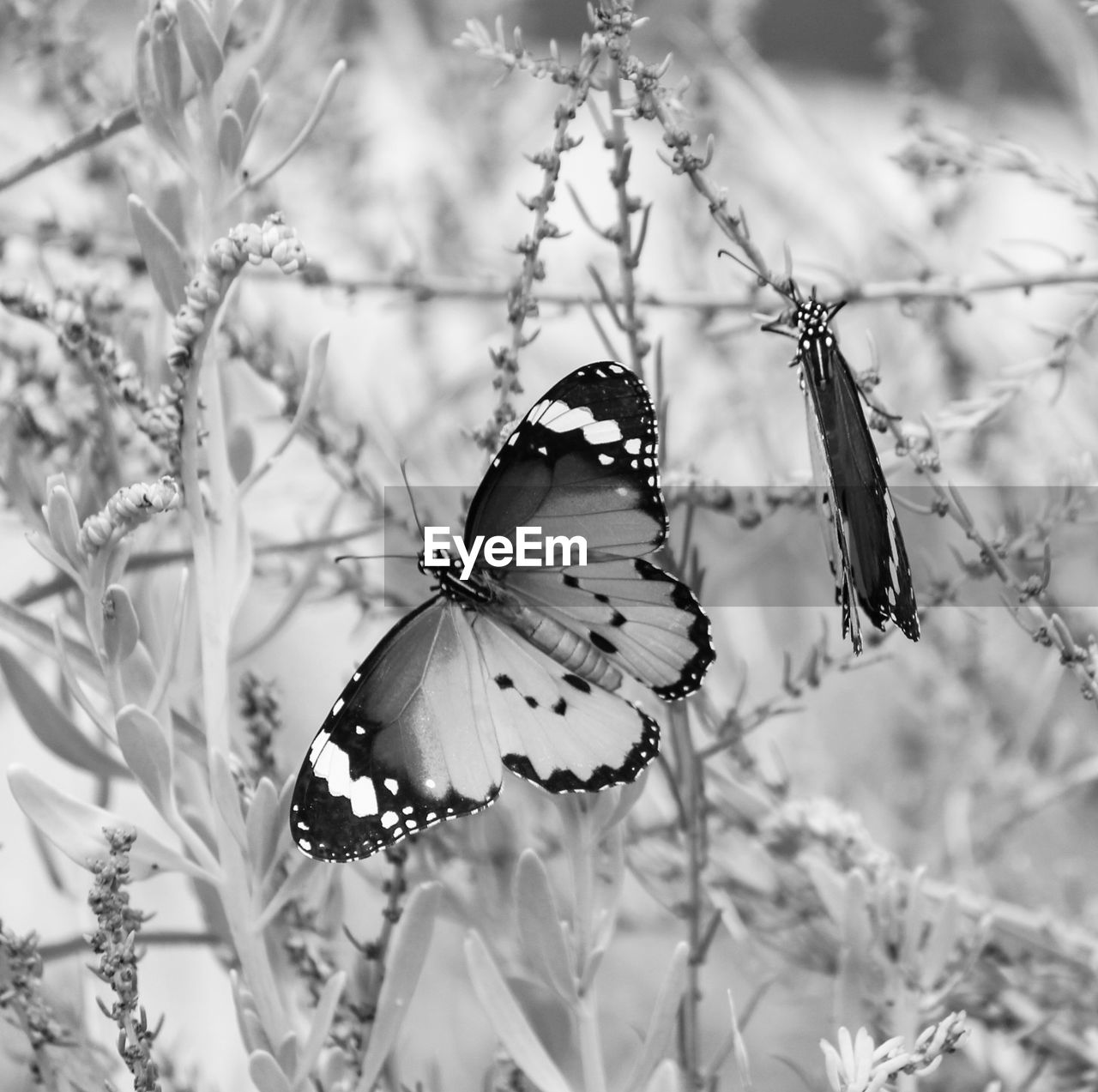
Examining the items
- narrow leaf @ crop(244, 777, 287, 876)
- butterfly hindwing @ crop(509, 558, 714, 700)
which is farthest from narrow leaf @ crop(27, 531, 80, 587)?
butterfly hindwing @ crop(509, 558, 714, 700)

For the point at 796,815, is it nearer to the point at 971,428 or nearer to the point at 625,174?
the point at 971,428

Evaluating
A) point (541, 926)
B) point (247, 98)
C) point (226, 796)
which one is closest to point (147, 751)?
point (226, 796)

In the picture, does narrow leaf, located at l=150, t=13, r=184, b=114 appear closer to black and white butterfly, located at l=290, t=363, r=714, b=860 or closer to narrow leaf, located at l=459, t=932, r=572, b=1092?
black and white butterfly, located at l=290, t=363, r=714, b=860

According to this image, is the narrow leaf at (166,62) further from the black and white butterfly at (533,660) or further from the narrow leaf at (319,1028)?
the narrow leaf at (319,1028)

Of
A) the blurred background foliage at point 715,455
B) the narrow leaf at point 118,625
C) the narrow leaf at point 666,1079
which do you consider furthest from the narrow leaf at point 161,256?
the narrow leaf at point 666,1079

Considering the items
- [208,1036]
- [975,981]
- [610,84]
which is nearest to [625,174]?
[610,84]

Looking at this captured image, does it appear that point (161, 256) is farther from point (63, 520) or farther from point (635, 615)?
point (635, 615)
